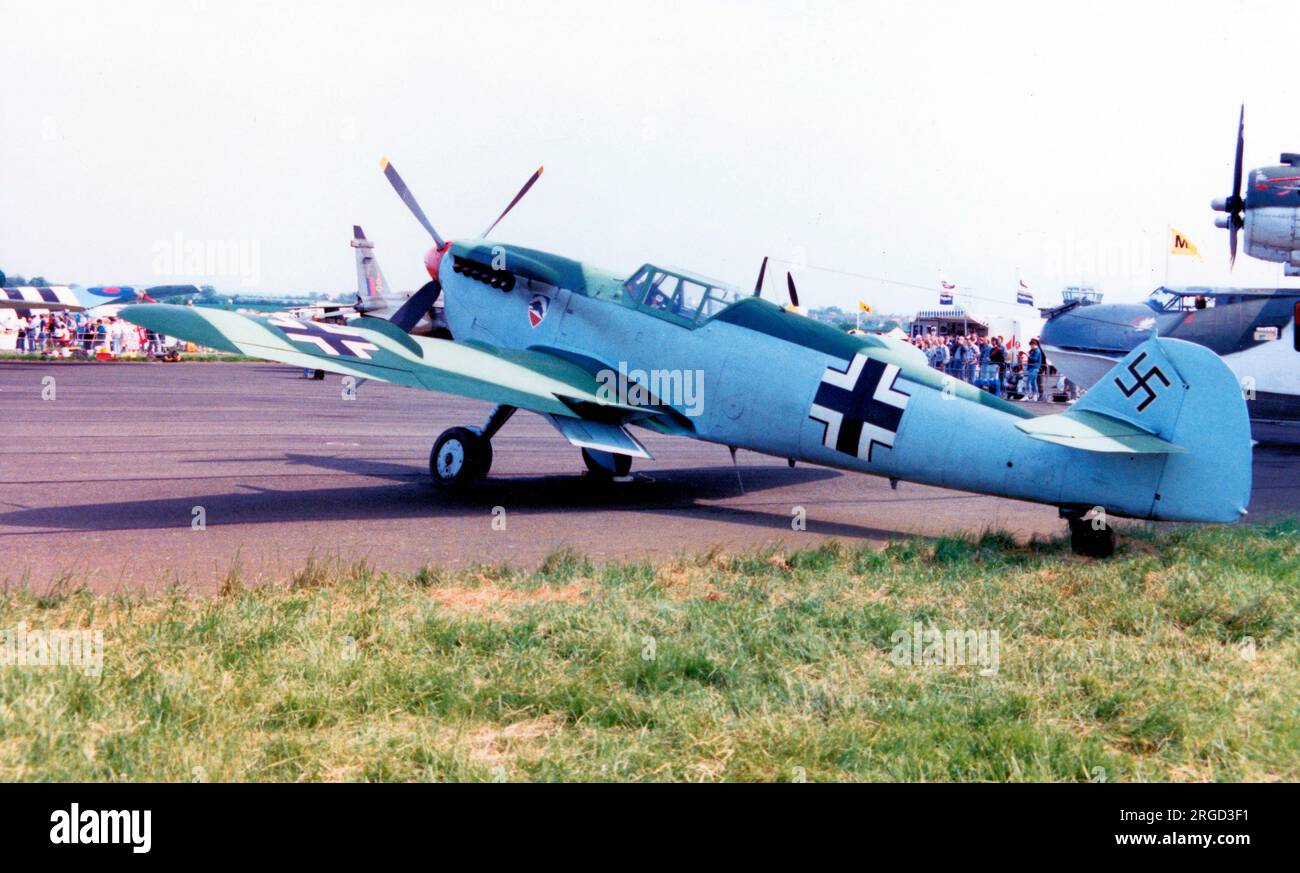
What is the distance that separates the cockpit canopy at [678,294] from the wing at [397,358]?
105 centimetres

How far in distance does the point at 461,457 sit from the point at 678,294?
9.58 feet

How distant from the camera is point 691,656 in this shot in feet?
17.2

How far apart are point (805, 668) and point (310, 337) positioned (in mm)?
7312

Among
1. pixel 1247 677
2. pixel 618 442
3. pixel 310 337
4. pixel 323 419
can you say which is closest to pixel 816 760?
pixel 1247 677

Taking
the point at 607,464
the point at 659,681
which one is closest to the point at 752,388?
the point at 607,464

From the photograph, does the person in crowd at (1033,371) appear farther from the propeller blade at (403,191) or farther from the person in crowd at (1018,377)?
the propeller blade at (403,191)

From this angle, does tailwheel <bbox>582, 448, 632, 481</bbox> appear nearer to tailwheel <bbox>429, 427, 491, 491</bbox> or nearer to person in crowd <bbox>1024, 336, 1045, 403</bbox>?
tailwheel <bbox>429, 427, 491, 491</bbox>

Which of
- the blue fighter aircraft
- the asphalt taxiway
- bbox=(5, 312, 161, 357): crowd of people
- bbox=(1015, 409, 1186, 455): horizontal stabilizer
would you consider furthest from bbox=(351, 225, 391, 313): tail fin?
bbox=(1015, 409, 1186, 455): horizontal stabilizer

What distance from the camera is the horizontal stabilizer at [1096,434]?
8.38 meters

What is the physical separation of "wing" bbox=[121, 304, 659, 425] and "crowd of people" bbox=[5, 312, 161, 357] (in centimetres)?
3563

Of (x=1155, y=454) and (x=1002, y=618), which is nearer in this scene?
(x=1002, y=618)

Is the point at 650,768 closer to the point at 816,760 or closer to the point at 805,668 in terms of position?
the point at 816,760

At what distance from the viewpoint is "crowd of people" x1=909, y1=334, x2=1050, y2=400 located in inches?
1384

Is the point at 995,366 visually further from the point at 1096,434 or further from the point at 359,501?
the point at 359,501
